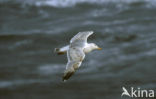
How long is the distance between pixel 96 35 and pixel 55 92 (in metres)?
1.86

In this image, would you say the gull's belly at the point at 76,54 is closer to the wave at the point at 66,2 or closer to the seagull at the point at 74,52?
the seagull at the point at 74,52

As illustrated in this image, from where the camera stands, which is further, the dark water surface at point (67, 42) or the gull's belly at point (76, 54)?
the dark water surface at point (67, 42)

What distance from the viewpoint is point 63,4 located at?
9.80 metres

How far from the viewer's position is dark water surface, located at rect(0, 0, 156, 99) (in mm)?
7090

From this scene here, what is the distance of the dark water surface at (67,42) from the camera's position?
7.09 metres

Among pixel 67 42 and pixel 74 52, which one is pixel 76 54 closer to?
pixel 74 52

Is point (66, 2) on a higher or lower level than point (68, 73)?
higher

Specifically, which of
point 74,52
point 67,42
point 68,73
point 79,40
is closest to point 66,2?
point 67,42

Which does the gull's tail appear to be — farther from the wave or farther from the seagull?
the wave

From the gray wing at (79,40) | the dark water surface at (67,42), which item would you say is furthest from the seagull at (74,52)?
the dark water surface at (67,42)

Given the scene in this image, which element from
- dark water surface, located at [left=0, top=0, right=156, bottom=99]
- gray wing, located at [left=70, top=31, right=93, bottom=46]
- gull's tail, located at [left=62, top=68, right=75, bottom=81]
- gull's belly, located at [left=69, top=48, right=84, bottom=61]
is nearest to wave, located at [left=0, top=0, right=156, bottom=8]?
dark water surface, located at [left=0, top=0, right=156, bottom=99]

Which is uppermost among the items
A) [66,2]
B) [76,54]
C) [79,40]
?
[66,2]

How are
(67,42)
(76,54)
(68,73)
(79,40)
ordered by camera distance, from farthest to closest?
(67,42), (79,40), (76,54), (68,73)

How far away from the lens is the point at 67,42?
825 centimetres
